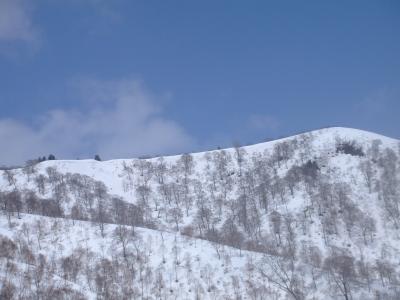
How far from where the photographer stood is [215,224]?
11456 cm

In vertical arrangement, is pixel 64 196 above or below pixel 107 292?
above

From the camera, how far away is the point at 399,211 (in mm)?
99625

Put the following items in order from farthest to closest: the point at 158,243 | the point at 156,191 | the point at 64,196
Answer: the point at 156,191 < the point at 64,196 < the point at 158,243

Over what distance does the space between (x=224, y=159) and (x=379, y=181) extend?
56082mm

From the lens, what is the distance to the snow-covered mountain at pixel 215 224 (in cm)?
7362

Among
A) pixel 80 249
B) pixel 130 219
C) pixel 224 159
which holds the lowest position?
pixel 80 249

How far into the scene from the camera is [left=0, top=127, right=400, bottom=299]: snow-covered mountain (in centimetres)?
7362

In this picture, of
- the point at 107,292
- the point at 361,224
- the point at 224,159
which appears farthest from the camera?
the point at 224,159

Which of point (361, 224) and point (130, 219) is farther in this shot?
point (130, 219)

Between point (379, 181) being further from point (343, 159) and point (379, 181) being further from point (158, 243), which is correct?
point (158, 243)

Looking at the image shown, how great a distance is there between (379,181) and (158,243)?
2272 inches

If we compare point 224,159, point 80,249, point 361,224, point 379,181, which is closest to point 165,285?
point 80,249

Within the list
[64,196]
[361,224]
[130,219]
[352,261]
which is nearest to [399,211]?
[361,224]

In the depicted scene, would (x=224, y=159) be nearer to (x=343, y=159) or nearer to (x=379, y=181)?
(x=343, y=159)
